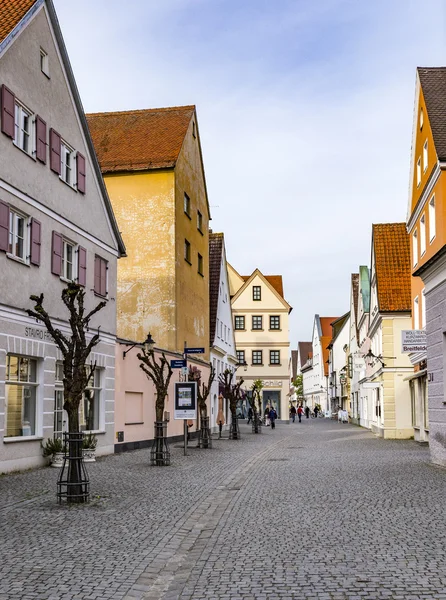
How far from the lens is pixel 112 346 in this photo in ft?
81.6

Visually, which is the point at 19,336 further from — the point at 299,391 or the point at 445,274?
the point at 299,391

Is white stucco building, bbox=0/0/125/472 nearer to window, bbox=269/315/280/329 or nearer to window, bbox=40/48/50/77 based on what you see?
window, bbox=40/48/50/77

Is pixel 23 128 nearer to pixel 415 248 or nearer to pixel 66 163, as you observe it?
pixel 66 163

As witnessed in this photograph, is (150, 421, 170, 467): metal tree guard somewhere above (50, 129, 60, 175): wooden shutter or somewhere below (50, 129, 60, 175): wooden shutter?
below

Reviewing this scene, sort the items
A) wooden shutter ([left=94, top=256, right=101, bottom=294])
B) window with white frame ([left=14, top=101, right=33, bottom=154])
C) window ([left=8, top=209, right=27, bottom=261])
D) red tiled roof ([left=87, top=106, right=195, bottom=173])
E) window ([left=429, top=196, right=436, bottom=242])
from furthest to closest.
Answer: red tiled roof ([left=87, top=106, right=195, bottom=173])
window ([left=429, top=196, right=436, bottom=242])
wooden shutter ([left=94, top=256, right=101, bottom=294])
window with white frame ([left=14, top=101, right=33, bottom=154])
window ([left=8, top=209, right=27, bottom=261])

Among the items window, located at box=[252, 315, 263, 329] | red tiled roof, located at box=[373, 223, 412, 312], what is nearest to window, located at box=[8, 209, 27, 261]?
red tiled roof, located at box=[373, 223, 412, 312]

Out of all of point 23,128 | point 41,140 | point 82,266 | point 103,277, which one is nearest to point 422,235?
point 103,277

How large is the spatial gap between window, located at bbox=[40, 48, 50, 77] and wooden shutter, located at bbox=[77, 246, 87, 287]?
4846 mm

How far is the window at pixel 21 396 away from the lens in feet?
58.9

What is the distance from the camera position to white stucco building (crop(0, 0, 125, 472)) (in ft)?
58.7

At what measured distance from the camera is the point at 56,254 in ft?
67.1

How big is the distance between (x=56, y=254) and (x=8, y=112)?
4.00m

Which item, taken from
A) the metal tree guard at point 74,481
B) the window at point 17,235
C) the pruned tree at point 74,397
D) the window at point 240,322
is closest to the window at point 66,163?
the window at point 17,235

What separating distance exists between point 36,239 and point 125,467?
595cm
